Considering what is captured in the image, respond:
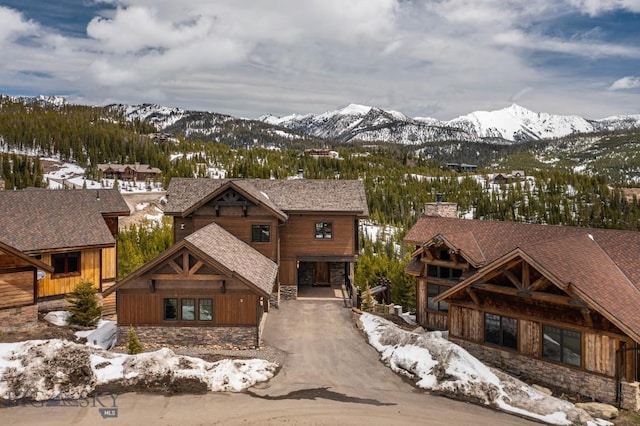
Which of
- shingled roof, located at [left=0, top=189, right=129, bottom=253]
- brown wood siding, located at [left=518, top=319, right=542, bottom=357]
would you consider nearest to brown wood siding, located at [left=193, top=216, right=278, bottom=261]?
shingled roof, located at [left=0, top=189, right=129, bottom=253]

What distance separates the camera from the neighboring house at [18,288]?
18.4 meters

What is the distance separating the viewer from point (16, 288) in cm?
1877

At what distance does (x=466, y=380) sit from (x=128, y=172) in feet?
355

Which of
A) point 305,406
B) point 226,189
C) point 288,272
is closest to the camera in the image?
point 305,406

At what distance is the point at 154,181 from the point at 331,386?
99227 mm

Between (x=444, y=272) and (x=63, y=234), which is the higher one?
(x=63, y=234)

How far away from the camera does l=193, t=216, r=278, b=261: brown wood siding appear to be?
83.1 ft

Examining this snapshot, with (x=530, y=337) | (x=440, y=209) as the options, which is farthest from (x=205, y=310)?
(x=440, y=209)

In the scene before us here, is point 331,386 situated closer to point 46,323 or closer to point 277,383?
point 277,383

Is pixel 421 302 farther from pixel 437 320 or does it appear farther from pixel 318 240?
pixel 318 240

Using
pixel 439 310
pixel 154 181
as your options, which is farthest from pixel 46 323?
pixel 154 181

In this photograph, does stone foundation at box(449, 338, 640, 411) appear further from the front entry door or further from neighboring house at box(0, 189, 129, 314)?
neighboring house at box(0, 189, 129, 314)

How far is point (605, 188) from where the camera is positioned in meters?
118

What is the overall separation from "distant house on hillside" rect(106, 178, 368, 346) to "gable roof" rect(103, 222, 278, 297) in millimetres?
46
